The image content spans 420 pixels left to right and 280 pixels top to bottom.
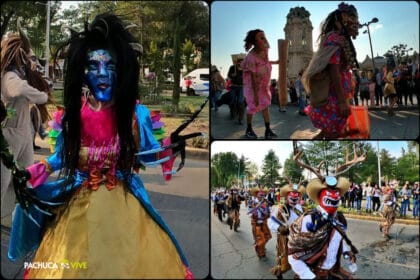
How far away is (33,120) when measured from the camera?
259 centimetres

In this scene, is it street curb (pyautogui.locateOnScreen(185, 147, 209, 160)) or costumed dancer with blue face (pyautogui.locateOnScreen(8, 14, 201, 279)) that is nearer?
costumed dancer with blue face (pyautogui.locateOnScreen(8, 14, 201, 279))

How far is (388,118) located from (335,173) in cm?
39

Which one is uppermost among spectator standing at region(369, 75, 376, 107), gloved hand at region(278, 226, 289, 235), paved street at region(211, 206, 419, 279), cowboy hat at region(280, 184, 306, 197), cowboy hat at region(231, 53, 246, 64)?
cowboy hat at region(231, 53, 246, 64)

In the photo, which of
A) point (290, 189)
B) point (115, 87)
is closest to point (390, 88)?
point (290, 189)

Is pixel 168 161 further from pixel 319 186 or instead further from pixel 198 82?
pixel 319 186

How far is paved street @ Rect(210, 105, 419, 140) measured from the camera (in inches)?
89.8

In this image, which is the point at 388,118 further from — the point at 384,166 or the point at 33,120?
the point at 33,120

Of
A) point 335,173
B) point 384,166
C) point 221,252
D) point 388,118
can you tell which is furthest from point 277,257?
point 388,118

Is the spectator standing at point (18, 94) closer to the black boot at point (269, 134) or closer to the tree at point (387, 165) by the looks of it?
the black boot at point (269, 134)

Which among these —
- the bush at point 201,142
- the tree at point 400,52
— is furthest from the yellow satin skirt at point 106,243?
the tree at point 400,52

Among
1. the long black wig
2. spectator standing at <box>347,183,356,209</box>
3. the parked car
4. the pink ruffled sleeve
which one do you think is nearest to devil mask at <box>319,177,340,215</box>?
spectator standing at <box>347,183,356,209</box>

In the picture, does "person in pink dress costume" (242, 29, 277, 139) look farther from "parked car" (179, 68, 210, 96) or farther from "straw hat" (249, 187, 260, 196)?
"straw hat" (249, 187, 260, 196)

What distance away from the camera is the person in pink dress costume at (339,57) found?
2.20 metres

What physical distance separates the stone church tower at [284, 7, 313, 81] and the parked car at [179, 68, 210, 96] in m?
0.45
